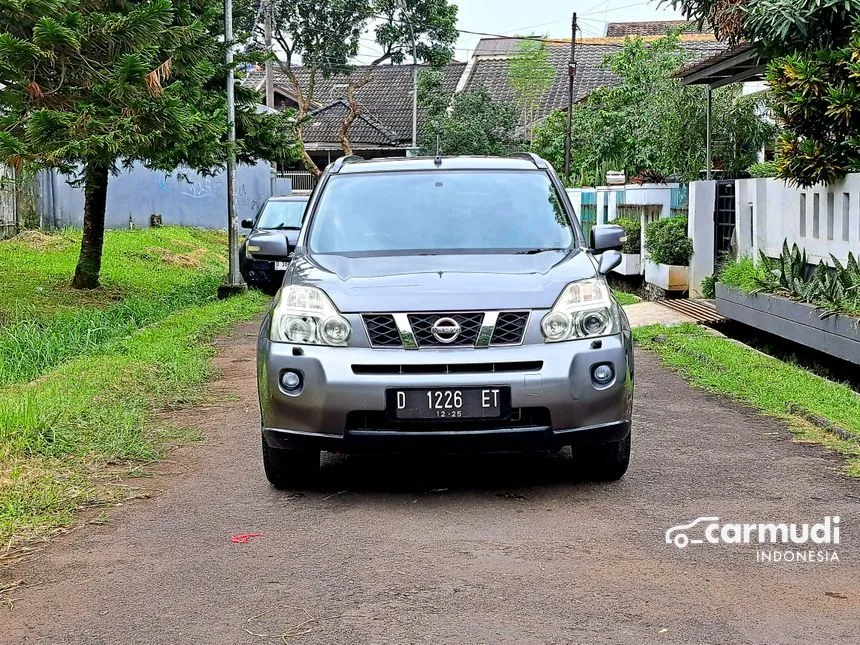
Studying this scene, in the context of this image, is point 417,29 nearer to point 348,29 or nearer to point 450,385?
point 348,29

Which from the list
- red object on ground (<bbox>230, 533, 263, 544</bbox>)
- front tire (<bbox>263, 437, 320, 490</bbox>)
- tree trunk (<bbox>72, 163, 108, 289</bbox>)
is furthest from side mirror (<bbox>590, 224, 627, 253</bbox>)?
tree trunk (<bbox>72, 163, 108, 289</bbox>)

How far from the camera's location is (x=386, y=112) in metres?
50.3

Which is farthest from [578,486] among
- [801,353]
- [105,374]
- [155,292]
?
[155,292]

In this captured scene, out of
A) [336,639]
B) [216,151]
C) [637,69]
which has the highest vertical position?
[637,69]

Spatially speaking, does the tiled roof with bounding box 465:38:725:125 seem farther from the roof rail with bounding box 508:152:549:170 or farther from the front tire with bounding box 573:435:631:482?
the front tire with bounding box 573:435:631:482

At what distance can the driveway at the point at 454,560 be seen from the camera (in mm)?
4129

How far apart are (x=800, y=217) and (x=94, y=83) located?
7.73 meters

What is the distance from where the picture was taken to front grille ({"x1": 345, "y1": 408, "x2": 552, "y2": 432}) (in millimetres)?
5613

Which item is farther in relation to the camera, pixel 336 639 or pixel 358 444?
pixel 358 444

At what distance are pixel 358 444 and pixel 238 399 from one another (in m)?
3.63

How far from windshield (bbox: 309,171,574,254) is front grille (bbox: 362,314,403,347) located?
97 centimetres

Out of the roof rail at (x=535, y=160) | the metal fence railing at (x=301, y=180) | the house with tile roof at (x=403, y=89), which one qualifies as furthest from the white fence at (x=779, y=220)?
the metal fence railing at (x=301, y=180)

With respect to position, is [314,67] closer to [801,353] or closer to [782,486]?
[801,353]
